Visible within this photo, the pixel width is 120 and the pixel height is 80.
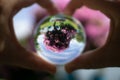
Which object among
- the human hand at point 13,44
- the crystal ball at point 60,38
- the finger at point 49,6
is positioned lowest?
the crystal ball at point 60,38

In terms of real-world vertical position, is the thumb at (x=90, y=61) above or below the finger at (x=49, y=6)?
below

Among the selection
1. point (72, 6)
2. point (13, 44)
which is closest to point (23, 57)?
point (13, 44)

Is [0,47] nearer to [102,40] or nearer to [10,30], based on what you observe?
[10,30]

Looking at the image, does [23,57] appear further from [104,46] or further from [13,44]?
[104,46]

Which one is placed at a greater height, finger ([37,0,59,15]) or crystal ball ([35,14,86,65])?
finger ([37,0,59,15])

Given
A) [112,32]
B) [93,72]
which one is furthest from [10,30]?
[93,72]

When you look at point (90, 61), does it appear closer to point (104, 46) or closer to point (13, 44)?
point (104, 46)
